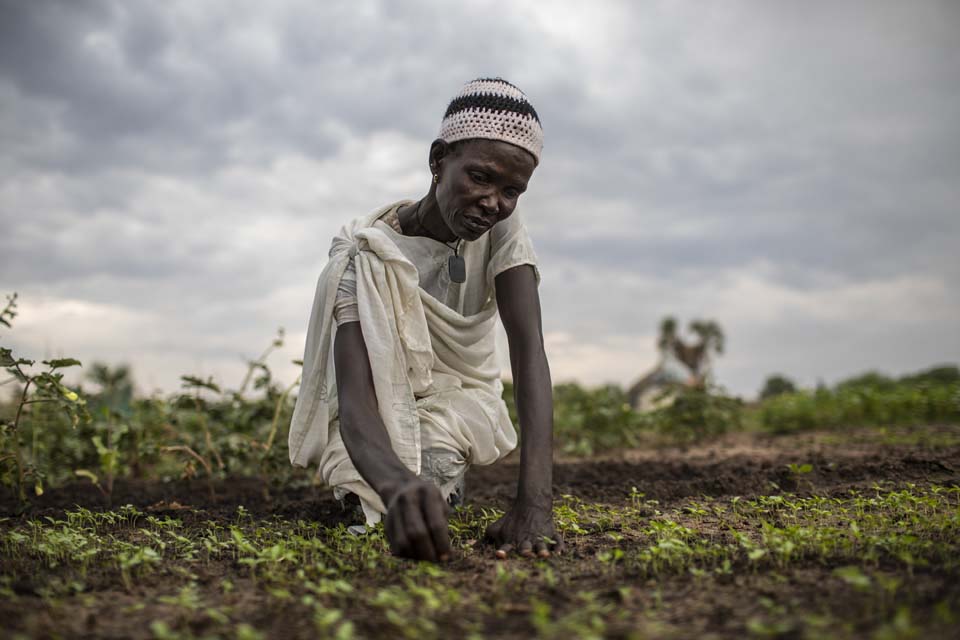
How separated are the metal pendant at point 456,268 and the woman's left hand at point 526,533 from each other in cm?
103

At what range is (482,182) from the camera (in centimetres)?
306

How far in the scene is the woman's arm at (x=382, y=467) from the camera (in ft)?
7.52

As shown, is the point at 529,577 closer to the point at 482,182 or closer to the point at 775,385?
the point at 482,182

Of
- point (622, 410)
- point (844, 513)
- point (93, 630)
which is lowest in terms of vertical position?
point (93, 630)

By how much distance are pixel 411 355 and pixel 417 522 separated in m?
1.15

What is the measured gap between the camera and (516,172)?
3066 millimetres

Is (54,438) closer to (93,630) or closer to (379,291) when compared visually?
(379,291)

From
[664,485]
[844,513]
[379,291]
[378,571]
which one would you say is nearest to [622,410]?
[664,485]

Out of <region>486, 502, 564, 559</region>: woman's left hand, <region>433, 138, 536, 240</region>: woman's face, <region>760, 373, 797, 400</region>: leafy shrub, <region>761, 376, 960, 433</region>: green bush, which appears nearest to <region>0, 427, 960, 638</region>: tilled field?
<region>486, 502, 564, 559</region>: woman's left hand

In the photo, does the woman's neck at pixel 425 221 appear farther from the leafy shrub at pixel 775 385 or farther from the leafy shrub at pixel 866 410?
the leafy shrub at pixel 775 385

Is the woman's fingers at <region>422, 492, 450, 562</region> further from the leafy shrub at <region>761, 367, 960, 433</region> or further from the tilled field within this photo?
the leafy shrub at <region>761, 367, 960, 433</region>

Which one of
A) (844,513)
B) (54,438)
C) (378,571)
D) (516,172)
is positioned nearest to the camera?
(378,571)

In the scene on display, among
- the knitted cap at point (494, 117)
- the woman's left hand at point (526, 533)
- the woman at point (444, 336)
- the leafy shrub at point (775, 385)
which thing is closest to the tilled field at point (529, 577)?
the woman's left hand at point (526, 533)

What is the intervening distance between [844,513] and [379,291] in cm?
218
